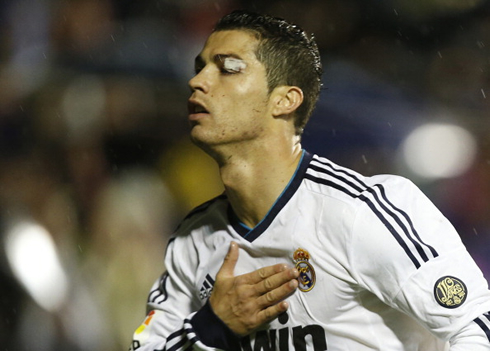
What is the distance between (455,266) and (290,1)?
3212 mm

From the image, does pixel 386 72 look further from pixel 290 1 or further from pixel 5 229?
pixel 5 229

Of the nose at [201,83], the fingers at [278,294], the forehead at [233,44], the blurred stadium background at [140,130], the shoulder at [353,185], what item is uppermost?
the blurred stadium background at [140,130]

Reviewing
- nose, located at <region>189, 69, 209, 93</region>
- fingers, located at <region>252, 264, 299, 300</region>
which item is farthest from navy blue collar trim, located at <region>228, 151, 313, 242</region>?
nose, located at <region>189, 69, 209, 93</region>

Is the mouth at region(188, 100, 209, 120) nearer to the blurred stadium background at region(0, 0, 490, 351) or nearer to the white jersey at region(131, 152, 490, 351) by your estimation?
the white jersey at region(131, 152, 490, 351)

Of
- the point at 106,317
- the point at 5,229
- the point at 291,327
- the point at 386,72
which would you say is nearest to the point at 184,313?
the point at 291,327

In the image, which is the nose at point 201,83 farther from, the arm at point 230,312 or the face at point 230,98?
the arm at point 230,312

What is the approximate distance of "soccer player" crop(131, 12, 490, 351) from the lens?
196cm

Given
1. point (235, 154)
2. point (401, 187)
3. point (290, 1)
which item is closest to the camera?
point (401, 187)

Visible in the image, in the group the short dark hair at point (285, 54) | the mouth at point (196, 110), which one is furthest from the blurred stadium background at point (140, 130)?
the mouth at point (196, 110)

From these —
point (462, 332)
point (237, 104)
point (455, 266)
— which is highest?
point (237, 104)

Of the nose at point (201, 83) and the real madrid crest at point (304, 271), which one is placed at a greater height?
the nose at point (201, 83)

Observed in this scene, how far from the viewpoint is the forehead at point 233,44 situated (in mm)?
2367

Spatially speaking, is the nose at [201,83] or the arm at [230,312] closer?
the arm at [230,312]

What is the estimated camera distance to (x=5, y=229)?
14.4ft
